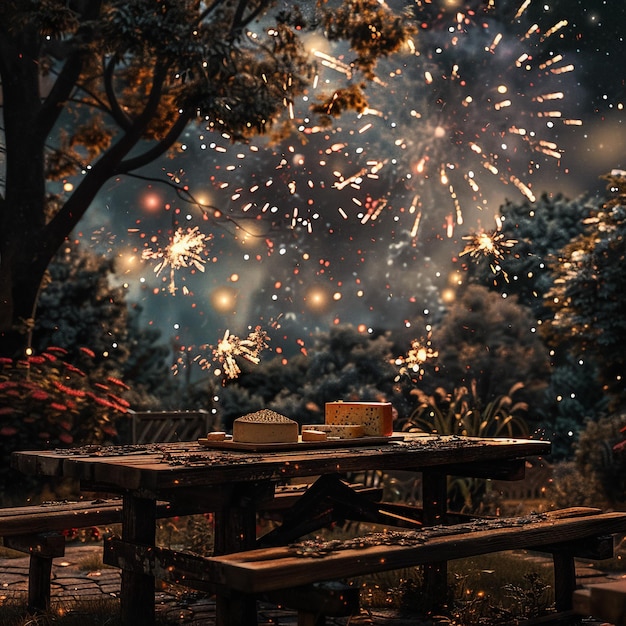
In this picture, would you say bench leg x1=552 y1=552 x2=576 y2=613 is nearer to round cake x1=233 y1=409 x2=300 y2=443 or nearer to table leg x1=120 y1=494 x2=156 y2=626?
round cake x1=233 y1=409 x2=300 y2=443

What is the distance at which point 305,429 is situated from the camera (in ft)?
16.9

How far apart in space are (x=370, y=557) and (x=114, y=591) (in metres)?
2.60

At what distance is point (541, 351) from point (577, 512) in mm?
11641

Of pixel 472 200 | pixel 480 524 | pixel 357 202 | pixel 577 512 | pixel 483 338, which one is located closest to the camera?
pixel 480 524

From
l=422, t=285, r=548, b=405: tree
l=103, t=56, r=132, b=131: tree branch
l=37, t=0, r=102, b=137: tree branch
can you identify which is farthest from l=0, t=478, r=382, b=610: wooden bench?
l=422, t=285, r=548, b=405: tree

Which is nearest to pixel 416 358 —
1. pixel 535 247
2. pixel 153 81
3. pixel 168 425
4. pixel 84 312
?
pixel 535 247

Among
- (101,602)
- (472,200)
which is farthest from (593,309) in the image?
(472,200)

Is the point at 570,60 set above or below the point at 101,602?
above

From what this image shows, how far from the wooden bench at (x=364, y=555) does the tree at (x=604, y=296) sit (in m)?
6.04

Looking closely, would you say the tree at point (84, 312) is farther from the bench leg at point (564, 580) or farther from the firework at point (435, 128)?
the bench leg at point (564, 580)

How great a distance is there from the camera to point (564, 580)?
4887 mm

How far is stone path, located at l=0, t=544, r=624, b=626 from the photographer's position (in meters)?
4.96

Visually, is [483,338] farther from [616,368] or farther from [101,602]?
[101,602]

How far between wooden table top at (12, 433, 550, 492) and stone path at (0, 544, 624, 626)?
2.46 feet
